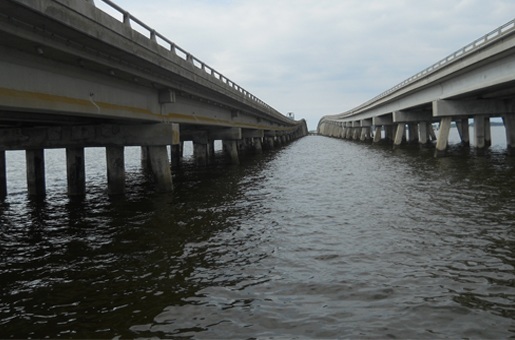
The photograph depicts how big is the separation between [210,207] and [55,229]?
223 inches

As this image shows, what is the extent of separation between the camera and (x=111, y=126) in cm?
1820

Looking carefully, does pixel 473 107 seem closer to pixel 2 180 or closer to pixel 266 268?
pixel 266 268

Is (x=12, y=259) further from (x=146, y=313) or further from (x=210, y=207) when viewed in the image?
(x=210, y=207)

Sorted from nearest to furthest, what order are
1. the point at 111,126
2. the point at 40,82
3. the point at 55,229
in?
the point at 40,82 → the point at 55,229 → the point at 111,126

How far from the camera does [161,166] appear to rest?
1966 cm

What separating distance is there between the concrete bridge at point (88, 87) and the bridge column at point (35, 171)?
0.05 meters

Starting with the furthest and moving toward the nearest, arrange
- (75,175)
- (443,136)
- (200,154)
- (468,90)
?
1. (443,136)
2. (200,154)
3. (468,90)
4. (75,175)

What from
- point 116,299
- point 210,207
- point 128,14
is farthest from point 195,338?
point 128,14

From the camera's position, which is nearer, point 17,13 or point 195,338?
point 195,338

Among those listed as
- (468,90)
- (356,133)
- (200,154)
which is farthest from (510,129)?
(356,133)

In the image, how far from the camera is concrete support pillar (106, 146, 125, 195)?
18938 millimetres

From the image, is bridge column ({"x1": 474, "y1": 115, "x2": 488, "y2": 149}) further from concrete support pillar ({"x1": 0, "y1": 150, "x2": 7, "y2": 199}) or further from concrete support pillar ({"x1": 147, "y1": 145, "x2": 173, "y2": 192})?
concrete support pillar ({"x1": 0, "y1": 150, "x2": 7, "y2": 199})

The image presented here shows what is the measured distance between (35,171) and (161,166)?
6.77 m

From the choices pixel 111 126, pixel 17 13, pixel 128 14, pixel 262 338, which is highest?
pixel 128 14
